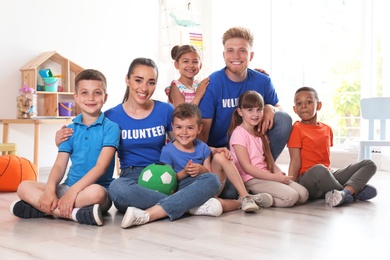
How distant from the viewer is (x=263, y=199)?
238 cm

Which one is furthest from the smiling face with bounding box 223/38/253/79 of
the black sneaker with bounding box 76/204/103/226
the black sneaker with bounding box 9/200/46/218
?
the black sneaker with bounding box 9/200/46/218

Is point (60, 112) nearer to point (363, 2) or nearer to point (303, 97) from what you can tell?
point (303, 97)

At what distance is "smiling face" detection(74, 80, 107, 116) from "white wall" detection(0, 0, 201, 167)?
1773 millimetres

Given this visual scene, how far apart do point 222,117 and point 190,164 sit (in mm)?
527

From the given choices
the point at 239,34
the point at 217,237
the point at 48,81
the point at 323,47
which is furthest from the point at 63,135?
the point at 323,47

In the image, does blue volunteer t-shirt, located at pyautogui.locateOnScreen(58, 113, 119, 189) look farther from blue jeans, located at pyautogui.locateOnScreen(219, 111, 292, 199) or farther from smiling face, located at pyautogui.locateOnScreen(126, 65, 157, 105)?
blue jeans, located at pyautogui.locateOnScreen(219, 111, 292, 199)

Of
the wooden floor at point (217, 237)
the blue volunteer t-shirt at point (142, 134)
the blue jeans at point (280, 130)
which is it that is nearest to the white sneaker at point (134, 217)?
the wooden floor at point (217, 237)

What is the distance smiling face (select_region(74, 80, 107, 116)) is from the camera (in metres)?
2.20

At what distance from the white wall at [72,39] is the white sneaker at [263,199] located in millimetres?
2159

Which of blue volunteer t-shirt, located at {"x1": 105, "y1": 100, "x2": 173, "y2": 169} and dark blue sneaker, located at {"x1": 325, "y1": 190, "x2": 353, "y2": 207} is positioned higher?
blue volunteer t-shirt, located at {"x1": 105, "y1": 100, "x2": 173, "y2": 169}

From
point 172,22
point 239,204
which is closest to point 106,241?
point 239,204

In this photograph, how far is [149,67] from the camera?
2.30 metres

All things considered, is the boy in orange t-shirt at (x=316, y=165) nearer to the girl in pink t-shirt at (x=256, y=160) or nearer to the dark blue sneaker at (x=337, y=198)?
the dark blue sneaker at (x=337, y=198)

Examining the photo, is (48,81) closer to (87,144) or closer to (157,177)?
(87,144)
